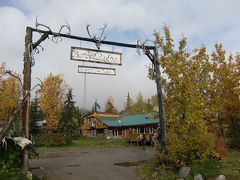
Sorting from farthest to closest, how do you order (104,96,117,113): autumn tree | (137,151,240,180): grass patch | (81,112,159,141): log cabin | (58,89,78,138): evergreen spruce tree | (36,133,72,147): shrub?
(104,96,117,113): autumn tree
(58,89,78,138): evergreen spruce tree
(81,112,159,141): log cabin
(36,133,72,147): shrub
(137,151,240,180): grass patch

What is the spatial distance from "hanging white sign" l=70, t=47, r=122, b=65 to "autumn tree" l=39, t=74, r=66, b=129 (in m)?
39.9

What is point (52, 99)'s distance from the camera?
51781 mm

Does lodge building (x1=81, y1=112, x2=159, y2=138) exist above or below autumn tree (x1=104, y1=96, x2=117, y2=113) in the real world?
below

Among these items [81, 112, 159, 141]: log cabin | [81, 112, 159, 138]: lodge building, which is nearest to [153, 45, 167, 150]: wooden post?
[81, 112, 159, 141]: log cabin

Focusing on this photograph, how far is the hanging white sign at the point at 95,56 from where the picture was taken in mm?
12363

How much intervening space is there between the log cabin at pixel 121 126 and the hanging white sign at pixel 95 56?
22675mm

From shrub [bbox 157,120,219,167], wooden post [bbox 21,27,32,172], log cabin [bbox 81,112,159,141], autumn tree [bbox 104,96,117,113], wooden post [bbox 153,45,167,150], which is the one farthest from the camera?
autumn tree [bbox 104,96,117,113]

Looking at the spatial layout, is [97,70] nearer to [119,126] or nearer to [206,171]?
[206,171]

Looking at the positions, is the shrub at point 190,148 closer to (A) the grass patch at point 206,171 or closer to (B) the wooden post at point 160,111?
(A) the grass patch at point 206,171

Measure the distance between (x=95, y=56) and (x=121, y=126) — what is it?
125 ft

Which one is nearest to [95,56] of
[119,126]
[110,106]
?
[119,126]

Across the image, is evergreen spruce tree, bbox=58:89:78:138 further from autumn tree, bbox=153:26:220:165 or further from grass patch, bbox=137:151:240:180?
grass patch, bbox=137:151:240:180

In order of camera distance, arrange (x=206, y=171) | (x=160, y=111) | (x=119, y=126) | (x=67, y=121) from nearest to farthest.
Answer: (x=206, y=171) < (x=160, y=111) < (x=67, y=121) < (x=119, y=126)

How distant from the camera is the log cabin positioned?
41.3m
